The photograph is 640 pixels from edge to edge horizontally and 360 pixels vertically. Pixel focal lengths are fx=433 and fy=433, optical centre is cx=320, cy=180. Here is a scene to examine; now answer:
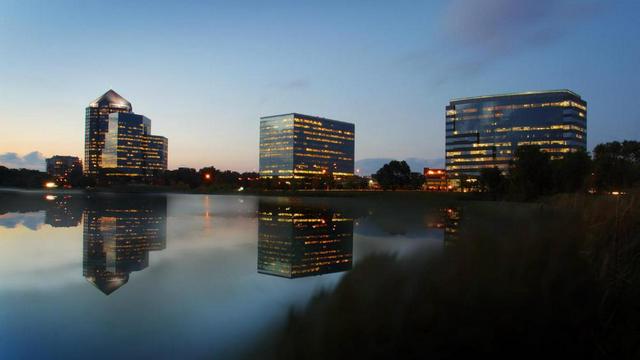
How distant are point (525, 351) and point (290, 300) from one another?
7352 millimetres

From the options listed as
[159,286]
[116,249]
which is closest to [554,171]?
[116,249]

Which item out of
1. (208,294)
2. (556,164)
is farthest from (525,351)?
(556,164)

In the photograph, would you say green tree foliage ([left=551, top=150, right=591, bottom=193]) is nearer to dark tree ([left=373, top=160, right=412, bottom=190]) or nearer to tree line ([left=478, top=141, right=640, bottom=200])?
tree line ([left=478, top=141, right=640, bottom=200])

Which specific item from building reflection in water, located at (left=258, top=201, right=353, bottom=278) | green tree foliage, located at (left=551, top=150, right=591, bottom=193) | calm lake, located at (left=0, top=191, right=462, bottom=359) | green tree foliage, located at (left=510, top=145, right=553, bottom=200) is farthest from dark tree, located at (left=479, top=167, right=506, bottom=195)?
calm lake, located at (left=0, top=191, right=462, bottom=359)

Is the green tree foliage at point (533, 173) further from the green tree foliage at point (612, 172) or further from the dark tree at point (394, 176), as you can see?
the dark tree at point (394, 176)

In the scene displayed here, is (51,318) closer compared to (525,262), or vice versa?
(51,318)

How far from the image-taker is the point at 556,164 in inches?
3359

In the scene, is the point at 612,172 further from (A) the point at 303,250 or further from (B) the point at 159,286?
(B) the point at 159,286

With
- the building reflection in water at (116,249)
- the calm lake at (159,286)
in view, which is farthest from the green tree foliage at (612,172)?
the building reflection in water at (116,249)

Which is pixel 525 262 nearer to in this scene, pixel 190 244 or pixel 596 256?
pixel 596 256

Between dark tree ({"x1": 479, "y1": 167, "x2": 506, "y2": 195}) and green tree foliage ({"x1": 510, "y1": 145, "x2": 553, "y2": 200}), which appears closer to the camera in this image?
green tree foliage ({"x1": 510, "y1": 145, "x2": 553, "y2": 200})

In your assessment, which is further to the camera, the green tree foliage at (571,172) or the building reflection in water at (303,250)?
the green tree foliage at (571,172)

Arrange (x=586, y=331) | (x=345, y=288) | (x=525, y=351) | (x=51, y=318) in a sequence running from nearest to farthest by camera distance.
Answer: (x=525, y=351)
(x=586, y=331)
(x=51, y=318)
(x=345, y=288)

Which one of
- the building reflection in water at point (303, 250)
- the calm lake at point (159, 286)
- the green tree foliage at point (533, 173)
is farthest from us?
the green tree foliage at point (533, 173)
